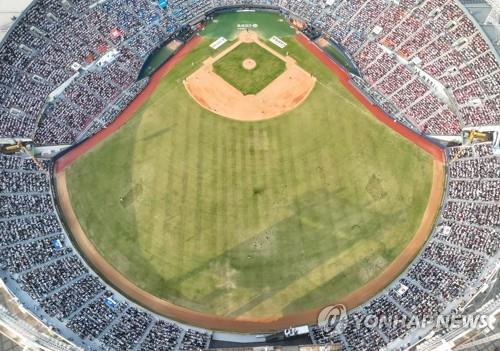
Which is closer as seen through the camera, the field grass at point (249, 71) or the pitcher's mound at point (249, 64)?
the field grass at point (249, 71)

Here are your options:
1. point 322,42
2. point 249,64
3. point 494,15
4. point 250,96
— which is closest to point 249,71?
point 249,64

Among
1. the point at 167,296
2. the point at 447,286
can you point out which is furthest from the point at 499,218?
the point at 167,296

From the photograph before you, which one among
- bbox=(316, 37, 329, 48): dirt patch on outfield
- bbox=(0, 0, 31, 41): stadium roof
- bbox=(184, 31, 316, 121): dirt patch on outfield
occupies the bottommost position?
bbox=(184, 31, 316, 121): dirt patch on outfield

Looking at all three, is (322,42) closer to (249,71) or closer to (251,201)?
(249,71)

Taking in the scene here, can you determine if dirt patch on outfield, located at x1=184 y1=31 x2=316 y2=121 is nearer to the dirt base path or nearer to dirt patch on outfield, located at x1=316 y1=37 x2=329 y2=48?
dirt patch on outfield, located at x1=316 y1=37 x2=329 y2=48

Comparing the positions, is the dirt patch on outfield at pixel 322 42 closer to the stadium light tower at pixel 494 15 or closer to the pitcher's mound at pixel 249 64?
the pitcher's mound at pixel 249 64

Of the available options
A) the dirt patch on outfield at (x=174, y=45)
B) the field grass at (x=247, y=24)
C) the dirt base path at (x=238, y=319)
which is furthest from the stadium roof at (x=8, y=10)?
the field grass at (x=247, y=24)

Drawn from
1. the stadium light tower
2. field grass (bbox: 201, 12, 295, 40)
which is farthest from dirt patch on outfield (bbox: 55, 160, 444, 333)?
field grass (bbox: 201, 12, 295, 40)
